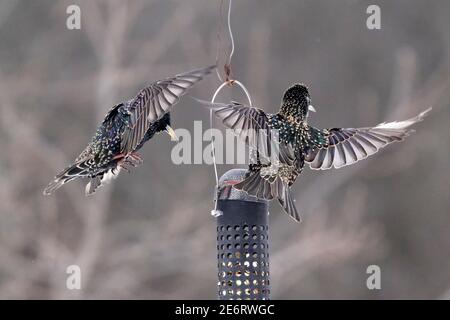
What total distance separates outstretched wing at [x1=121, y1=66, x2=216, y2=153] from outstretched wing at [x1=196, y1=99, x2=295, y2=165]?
8.7 inches

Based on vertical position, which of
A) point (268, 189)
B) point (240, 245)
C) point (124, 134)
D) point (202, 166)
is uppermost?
point (202, 166)

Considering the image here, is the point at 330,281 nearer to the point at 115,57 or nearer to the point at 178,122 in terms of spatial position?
the point at 178,122

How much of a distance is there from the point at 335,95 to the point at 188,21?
7.54 ft

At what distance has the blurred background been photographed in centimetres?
1091

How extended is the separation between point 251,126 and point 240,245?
2.34 ft

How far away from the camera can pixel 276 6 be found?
515 inches

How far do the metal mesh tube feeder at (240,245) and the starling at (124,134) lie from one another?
1.57 ft

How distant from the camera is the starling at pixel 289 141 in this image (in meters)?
5.00

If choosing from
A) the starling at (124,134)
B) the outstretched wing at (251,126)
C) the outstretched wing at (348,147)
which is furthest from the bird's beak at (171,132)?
the outstretched wing at (348,147)

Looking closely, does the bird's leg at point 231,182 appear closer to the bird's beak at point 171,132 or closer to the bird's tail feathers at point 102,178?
the bird's beak at point 171,132

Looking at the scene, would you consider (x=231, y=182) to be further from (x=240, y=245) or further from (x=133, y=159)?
(x=133, y=159)

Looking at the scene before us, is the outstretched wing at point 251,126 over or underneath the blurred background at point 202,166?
underneath

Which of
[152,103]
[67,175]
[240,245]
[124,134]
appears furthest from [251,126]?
[67,175]

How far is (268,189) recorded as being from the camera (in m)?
5.15
